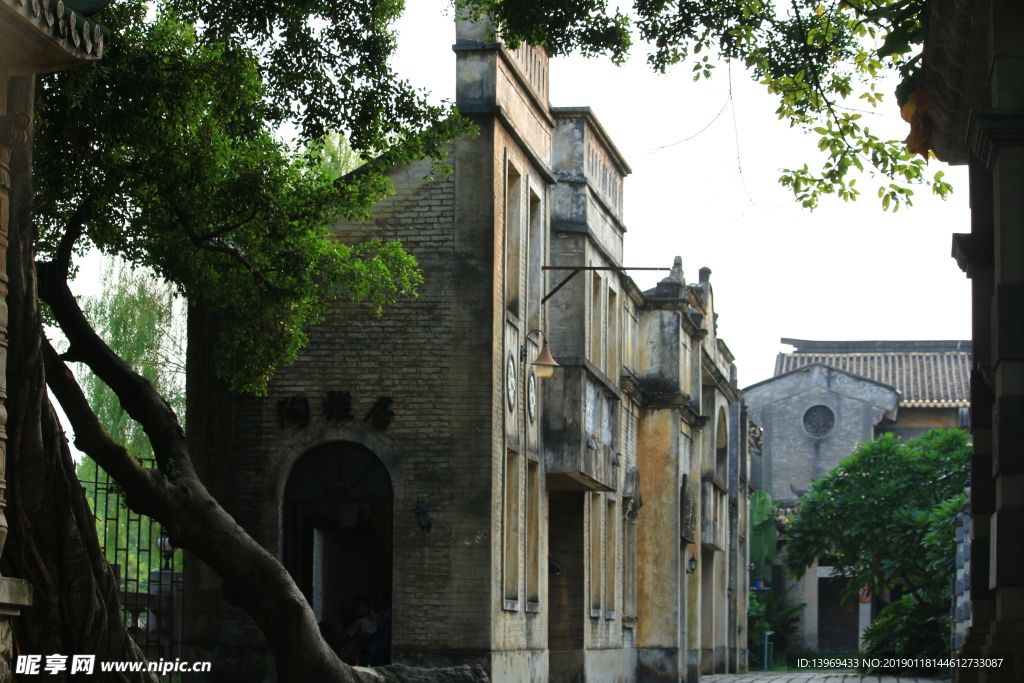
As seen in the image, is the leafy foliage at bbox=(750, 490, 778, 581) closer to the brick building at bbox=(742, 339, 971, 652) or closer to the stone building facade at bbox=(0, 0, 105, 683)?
the brick building at bbox=(742, 339, 971, 652)

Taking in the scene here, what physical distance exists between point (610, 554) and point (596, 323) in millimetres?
4256

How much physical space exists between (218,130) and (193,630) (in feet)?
23.0

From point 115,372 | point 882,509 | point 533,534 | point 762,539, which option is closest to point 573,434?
point 533,534

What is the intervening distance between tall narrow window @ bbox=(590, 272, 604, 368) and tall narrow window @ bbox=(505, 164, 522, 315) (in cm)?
431

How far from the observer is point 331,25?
15047mm

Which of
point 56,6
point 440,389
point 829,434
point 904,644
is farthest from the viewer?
point 829,434

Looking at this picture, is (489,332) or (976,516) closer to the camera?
(976,516)

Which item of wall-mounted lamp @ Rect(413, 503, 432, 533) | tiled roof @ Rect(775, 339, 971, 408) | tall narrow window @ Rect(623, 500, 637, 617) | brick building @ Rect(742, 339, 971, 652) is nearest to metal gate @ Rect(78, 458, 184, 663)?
wall-mounted lamp @ Rect(413, 503, 432, 533)

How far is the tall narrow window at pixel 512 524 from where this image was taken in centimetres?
1988

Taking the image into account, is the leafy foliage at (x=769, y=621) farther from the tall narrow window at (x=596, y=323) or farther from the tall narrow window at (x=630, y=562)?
the tall narrow window at (x=596, y=323)

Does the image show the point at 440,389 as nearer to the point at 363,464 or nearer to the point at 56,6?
the point at 363,464

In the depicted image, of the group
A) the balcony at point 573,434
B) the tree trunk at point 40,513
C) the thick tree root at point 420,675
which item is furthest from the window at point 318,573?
the tree trunk at point 40,513

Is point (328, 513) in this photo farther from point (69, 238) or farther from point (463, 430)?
point (69, 238)

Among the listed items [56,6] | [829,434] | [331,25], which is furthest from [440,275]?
[829,434]
